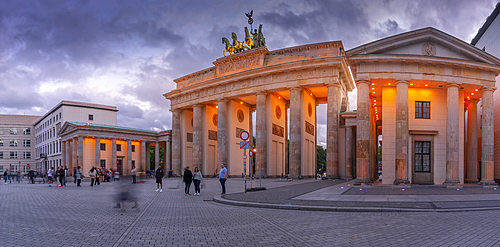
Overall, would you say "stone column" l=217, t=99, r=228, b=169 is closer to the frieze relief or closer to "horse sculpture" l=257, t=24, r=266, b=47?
the frieze relief

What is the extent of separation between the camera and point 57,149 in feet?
267

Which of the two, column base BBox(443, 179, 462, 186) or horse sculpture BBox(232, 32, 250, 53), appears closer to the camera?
column base BBox(443, 179, 462, 186)

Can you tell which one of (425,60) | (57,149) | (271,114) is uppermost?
(425,60)

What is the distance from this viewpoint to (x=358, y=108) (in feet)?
73.8

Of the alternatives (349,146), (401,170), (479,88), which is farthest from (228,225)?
(349,146)

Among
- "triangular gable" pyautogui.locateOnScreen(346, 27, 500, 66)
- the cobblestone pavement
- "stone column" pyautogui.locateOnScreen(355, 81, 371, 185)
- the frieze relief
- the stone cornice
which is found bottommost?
the cobblestone pavement

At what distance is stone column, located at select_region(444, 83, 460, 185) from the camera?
2230 cm

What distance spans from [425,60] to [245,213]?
16.8 m

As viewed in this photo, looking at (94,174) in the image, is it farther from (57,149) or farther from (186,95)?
(57,149)

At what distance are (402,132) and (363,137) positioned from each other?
2.43m

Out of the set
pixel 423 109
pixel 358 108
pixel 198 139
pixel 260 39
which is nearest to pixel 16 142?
pixel 198 139

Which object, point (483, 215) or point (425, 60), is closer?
point (483, 215)

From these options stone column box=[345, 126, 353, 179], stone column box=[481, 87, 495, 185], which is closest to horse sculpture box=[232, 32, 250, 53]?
stone column box=[345, 126, 353, 179]

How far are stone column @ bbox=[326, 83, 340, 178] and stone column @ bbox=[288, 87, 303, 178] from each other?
10.3ft
